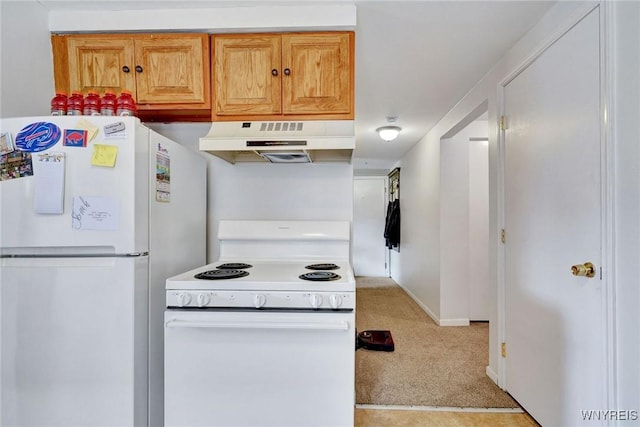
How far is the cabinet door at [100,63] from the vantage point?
1.75 m

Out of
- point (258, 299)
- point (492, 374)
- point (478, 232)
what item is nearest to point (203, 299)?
point (258, 299)

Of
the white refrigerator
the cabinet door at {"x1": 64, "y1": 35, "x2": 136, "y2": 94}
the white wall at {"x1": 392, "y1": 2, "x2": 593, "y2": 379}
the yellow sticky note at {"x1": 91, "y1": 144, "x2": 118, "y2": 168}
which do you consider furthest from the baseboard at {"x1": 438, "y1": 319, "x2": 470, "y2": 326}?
the cabinet door at {"x1": 64, "y1": 35, "x2": 136, "y2": 94}

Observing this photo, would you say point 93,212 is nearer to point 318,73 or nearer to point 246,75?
point 246,75

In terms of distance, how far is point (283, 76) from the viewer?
175 centimetres

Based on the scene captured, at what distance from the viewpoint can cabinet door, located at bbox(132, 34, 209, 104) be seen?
5.74ft

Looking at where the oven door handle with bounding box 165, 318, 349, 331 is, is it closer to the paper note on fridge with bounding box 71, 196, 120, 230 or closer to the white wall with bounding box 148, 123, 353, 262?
the paper note on fridge with bounding box 71, 196, 120, 230

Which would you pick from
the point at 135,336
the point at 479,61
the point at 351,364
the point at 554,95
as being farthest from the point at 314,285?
the point at 479,61

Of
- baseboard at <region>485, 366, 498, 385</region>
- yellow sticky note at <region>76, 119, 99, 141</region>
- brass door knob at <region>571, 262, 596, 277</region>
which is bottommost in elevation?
baseboard at <region>485, 366, 498, 385</region>

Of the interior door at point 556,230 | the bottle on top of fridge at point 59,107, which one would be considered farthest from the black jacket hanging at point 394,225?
the bottle on top of fridge at point 59,107

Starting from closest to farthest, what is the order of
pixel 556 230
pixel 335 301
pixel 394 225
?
pixel 335 301
pixel 556 230
pixel 394 225

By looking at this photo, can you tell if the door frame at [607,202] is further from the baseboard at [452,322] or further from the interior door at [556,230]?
the baseboard at [452,322]

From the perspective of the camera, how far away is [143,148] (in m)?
1.37

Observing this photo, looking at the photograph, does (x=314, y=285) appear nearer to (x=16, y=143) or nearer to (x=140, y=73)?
(x=16, y=143)

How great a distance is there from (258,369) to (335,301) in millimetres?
442
